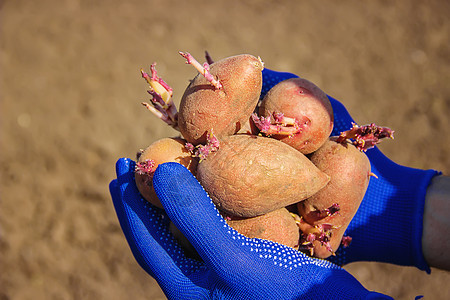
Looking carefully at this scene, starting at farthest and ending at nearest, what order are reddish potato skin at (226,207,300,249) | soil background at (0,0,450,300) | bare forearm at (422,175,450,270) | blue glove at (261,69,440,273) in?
soil background at (0,0,450,300) → blue glove at (261,69,440,273) → bare forearm at (422,175,450,270) → reddish potato skin at (226,207,300,249)

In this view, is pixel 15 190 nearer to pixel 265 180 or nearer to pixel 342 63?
pixel 265 180

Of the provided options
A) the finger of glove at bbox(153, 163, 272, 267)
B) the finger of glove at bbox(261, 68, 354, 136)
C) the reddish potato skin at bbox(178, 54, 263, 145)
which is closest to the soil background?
the finger of glove at bbox(261, 68, 354, 136)

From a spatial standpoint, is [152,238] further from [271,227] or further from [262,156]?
[262,156]

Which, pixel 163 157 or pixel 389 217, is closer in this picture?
pixel 163 157

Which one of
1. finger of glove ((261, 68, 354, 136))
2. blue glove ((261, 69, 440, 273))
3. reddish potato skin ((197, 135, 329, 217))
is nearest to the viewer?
reddish potato skin ((197, 135, 329, 217))

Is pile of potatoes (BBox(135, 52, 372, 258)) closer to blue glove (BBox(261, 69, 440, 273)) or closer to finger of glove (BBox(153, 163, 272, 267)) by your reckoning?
finger of glove (BBox(153, 163, 272, 267))

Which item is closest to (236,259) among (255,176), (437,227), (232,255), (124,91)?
(232,255)

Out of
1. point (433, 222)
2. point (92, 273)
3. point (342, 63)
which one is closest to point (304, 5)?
point (342, 63)

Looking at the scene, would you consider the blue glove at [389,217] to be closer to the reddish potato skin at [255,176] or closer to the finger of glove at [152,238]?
the reddish potato skin at [255,176]
